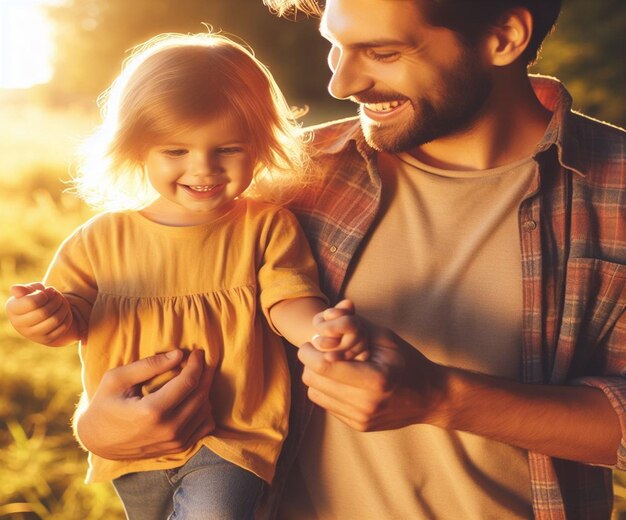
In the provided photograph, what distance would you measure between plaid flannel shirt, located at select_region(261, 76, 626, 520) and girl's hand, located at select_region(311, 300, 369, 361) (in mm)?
455

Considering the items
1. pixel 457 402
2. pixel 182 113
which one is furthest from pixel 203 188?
pixel 457 402

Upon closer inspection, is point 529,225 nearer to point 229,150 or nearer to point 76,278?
point 229,150

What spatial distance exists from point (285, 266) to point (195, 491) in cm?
52

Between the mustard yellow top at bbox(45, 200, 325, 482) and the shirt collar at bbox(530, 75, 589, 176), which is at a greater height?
the shirt collar at bbox(530, 75, 589, 176)

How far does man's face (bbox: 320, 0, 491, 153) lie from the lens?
6.34 ft

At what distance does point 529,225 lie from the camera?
192 centimetres

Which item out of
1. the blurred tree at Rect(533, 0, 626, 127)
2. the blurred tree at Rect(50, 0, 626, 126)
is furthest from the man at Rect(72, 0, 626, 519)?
the blurred tree at Rect(50, 0, 626, 126)

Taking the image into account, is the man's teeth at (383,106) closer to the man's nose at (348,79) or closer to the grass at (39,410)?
the man's nose at (348,79)

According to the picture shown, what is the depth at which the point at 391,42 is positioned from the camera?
193cm

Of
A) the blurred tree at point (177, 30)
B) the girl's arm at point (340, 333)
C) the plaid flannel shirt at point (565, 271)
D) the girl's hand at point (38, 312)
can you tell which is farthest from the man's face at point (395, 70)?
the blurred tree at point (177, 30)

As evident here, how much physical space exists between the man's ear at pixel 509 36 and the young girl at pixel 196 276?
619 mm

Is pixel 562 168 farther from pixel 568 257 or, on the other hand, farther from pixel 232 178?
pixel 232 178

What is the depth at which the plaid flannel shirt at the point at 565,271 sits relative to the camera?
1880 millimetres

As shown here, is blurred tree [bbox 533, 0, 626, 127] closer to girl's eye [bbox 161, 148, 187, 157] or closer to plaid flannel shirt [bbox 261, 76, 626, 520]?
plaid flannel shirt [bbox 261, 76, 626, 520]
